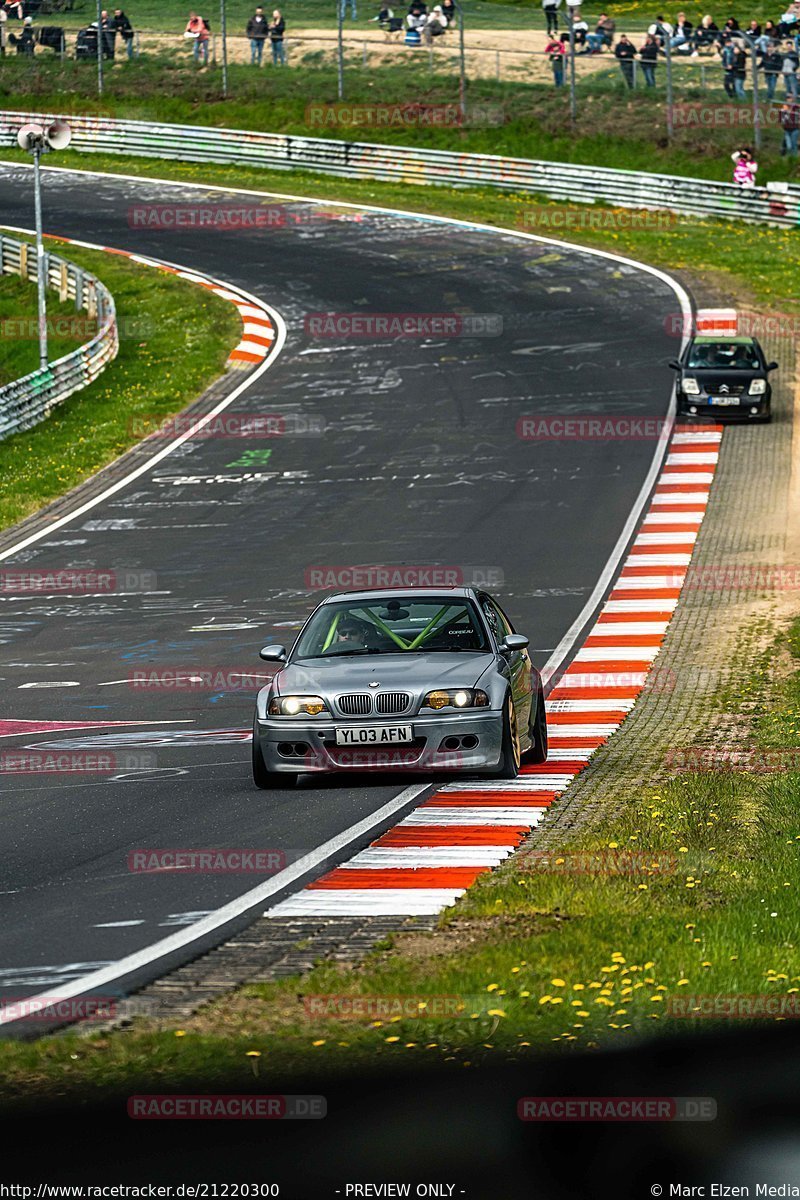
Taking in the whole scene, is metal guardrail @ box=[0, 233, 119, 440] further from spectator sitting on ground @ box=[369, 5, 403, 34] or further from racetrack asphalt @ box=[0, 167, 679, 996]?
spectator sitting on ground @ box=[369, 5, 403, 34]

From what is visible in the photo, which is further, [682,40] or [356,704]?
[682,40]

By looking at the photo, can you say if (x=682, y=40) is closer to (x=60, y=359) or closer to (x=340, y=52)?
(x=340, y=52)

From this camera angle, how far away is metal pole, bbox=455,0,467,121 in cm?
5522

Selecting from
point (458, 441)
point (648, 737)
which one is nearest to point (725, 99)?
point (458, 441)

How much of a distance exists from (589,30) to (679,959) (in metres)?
50.7

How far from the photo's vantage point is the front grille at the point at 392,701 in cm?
1247

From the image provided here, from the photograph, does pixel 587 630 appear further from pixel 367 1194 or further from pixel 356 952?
pixel 367 1194

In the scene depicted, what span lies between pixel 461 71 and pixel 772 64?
10.9 metres

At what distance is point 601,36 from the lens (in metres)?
53.8

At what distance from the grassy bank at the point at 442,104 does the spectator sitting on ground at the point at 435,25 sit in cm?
104

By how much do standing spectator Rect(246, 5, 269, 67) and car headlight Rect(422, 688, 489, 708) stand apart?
4977cm
